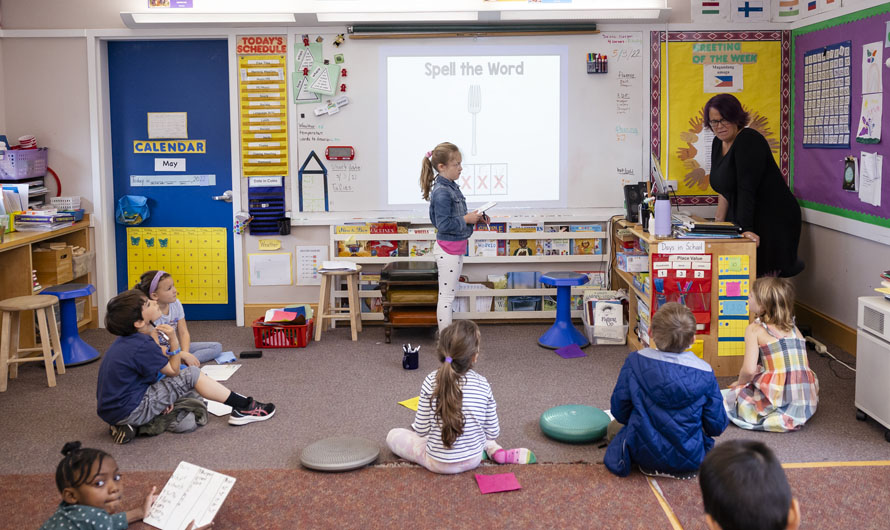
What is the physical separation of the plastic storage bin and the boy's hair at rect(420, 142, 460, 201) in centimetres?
268

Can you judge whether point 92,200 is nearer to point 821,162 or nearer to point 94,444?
point 94,444

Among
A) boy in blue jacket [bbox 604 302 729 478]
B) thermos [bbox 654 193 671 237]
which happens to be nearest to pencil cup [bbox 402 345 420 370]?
thermos [bbox 654 193 671 237]

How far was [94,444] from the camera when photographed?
159 inches

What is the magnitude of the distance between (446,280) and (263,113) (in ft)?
6.00

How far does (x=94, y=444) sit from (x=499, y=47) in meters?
3.77

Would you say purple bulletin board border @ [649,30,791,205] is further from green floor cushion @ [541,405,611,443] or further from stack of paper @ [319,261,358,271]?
green floor cushion @ [541,405,611,443]

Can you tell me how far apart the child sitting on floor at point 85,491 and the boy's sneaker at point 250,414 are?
5.20 ft

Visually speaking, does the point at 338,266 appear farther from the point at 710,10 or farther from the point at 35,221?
the point at 710,10

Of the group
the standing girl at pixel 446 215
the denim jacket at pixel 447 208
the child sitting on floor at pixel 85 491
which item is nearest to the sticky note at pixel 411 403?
the standing girl at pixel 446 215

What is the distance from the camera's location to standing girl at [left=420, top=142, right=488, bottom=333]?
5.37 m

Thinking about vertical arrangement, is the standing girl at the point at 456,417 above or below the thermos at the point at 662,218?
below

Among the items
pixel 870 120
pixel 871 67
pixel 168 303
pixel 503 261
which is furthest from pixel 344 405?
pixel 871 67

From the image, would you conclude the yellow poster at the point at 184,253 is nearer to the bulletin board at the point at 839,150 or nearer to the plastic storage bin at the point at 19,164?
the plastic storage bin at the point at 19,164

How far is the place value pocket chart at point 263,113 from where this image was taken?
20.3 feet
